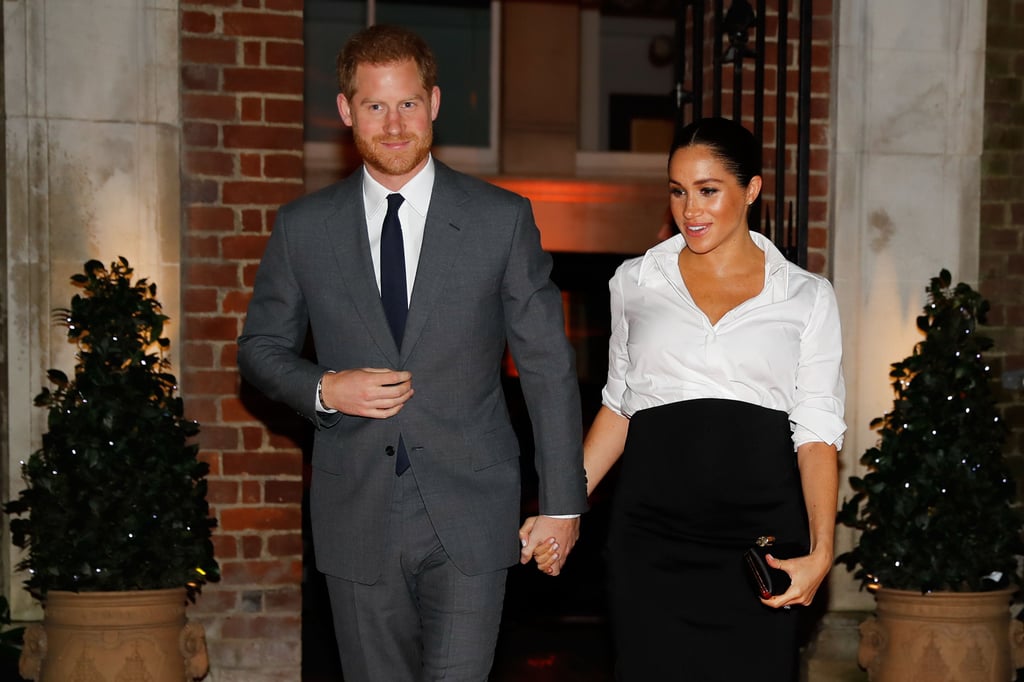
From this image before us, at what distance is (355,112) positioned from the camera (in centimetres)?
308

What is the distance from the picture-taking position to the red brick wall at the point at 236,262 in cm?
543

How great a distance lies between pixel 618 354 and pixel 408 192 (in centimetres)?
74

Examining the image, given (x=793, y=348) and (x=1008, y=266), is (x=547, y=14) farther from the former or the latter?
(x=793, y=348)

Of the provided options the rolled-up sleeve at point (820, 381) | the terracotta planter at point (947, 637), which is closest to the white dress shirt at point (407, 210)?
the rolled-up sleeve at point (820, 381)

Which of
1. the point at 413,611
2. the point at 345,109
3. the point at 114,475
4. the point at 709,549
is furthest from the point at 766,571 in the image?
the point at 114,475

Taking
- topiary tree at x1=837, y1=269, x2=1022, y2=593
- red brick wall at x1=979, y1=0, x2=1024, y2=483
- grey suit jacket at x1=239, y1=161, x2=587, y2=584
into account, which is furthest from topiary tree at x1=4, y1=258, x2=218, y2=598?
red brick wall at x1=979, y1=0, x2=1024, y2=483

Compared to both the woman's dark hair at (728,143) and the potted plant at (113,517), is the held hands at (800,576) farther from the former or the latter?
the potted plant at (113,517)

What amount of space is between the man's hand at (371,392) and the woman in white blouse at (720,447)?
73cm

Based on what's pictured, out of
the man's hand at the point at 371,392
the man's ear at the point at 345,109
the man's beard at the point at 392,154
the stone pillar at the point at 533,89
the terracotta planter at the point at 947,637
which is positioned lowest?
the terracotta planter at the point at 947,637

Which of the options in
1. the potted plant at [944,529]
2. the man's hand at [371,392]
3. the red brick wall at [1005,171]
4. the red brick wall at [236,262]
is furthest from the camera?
the red brick wall at [1005,171]

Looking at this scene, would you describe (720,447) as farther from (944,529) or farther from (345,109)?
(944,529)

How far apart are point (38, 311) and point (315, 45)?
697 cm

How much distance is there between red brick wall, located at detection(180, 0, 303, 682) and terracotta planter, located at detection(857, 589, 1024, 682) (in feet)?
7.84

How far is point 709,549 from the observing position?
3348 mm
